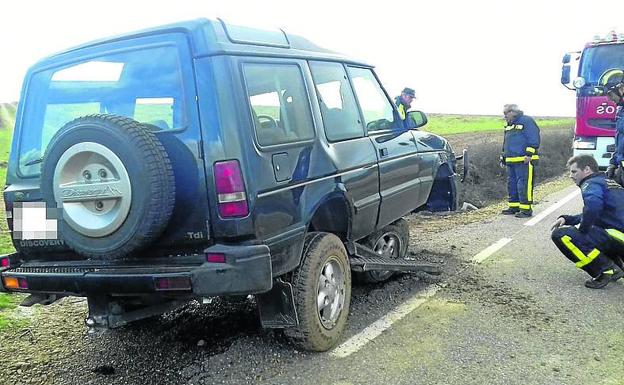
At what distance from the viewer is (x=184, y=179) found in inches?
123

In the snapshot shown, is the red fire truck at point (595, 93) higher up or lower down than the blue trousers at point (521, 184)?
higher up

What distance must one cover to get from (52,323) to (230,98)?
2.68 metres

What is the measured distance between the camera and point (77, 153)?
3057 millimetres

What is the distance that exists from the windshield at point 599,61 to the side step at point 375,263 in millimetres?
7489

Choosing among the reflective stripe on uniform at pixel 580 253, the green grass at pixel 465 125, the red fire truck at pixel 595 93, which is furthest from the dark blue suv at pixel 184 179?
the green grass at pixel 465 125

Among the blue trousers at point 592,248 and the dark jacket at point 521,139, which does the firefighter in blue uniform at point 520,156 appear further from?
the blue trousers at point 592,248

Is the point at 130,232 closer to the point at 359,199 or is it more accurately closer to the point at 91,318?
the point at 91,318

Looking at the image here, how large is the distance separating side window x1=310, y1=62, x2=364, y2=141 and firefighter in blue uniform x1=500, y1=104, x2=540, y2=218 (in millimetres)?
4912

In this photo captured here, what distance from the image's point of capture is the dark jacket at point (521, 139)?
862 centimetres

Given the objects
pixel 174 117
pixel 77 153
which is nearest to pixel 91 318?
pixel 77 153

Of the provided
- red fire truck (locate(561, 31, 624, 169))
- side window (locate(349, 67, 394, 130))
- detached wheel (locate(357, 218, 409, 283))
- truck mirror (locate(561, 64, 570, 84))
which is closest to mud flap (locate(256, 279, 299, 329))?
detached wheel (locate(357, 218, 409, 283))

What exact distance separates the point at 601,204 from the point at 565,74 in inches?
276

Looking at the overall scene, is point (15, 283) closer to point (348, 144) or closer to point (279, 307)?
point (279, 307)

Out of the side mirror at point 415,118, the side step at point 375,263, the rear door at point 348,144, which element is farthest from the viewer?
the side mirror at point 415,118
